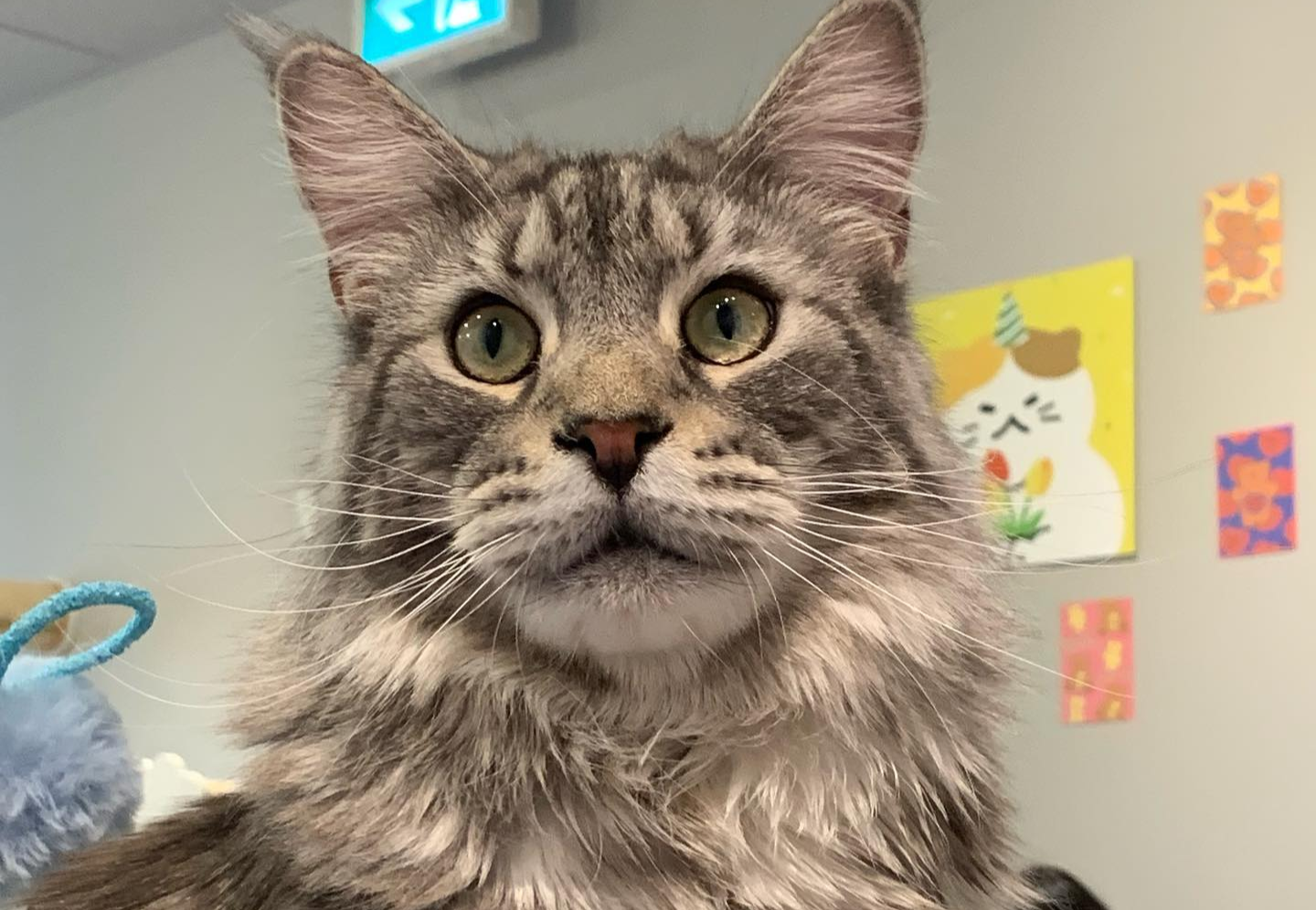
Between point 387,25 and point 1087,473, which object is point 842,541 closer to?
point 1087,473

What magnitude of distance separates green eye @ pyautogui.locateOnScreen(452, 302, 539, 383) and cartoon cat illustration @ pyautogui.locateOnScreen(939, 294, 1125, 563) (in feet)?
3.37

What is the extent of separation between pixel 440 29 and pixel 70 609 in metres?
1.86

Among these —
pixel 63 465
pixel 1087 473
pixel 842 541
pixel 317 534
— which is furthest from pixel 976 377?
pixel 63 465

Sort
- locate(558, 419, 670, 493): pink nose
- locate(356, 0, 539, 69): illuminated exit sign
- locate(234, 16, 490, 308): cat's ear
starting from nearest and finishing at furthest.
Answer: locate(558, 419, 670, 493): pink nose < locate(234, 16, 490, 308): cat's ear < locate(356, 0, 539, 69): illuminated exit sign

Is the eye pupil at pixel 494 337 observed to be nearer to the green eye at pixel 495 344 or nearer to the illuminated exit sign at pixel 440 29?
the green eye at pixel 495 344

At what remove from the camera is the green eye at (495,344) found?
3.24 ft

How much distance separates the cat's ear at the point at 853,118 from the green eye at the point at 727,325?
17 centimetres

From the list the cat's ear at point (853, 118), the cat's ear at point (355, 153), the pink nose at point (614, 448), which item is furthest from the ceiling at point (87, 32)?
the pink nose at point (614, 448)

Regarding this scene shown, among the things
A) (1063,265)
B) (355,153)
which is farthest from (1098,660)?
(355,153)

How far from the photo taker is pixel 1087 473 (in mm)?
1902

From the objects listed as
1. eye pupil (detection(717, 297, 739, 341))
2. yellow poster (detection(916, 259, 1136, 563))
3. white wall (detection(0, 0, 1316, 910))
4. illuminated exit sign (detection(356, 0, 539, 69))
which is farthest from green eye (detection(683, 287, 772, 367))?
illuminated exit sign (detection(356, 0, 539, 69))

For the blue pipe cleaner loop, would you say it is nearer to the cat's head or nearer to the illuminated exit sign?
the cat's head

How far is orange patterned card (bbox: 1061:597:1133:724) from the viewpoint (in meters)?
1.84

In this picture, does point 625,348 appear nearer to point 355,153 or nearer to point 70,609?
point 355,153
